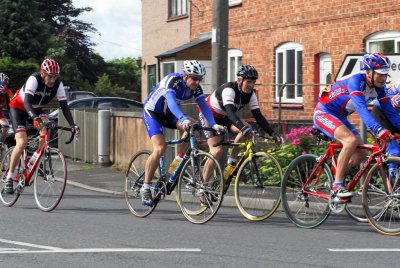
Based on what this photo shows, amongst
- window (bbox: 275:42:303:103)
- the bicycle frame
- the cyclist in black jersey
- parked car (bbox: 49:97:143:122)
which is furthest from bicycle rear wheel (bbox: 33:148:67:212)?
parked car (bbox: 49:97:143:122)

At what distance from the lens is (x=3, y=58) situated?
156 feet

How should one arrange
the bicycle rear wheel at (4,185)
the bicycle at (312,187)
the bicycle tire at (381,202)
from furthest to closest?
the bicycle rear wheel at (4,185) → the bicycle at (312,187) → the bicycle tire at (381,202)

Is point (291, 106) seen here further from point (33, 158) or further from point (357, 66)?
point (33, 158)

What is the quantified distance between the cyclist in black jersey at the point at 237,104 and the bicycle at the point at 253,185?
0.20 m

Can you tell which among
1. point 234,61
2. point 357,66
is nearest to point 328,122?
point 357,66

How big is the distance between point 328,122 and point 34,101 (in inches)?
162

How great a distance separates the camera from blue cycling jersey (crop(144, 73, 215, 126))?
30.9 ft

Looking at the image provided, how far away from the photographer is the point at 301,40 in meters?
21.5

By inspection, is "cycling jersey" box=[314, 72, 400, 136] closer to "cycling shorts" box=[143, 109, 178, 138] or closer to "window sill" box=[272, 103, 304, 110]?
"cycling shorts" box=[143, 109, 178, 138]

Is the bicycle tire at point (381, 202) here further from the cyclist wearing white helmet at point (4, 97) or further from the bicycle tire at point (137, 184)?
the cyclist wearing white helmet at point (4, 97)

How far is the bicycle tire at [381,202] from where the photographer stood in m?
8.36

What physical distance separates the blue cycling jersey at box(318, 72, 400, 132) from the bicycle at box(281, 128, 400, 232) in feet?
1.31

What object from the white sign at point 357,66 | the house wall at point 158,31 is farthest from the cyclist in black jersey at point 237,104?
the house wall at point 158,31

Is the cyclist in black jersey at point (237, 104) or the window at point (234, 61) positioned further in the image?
the window at point (234, 61)
